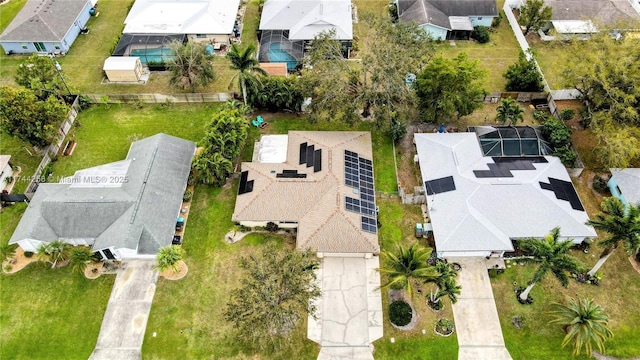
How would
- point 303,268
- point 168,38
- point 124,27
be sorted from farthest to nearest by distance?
1. point 124,27
2. point 168,38
3. point 303,268

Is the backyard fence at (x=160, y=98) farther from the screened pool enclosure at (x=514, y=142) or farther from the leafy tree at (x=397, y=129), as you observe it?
the screened pool enclosure at (x=514, y=142)

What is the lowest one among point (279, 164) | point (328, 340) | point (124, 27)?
point (328, 340)

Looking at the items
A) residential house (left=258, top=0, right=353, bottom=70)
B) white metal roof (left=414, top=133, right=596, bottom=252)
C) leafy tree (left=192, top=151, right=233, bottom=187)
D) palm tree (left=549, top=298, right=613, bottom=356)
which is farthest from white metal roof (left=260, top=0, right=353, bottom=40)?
palm tree (left=549, top=298, right=613, bottom=356)

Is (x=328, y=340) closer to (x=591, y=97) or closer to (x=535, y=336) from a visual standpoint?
(x=535, y=336)

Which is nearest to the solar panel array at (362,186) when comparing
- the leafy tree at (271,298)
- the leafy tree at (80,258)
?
the leafy tree at (271,298)

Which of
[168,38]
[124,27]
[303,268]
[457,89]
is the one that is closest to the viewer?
[303,268]

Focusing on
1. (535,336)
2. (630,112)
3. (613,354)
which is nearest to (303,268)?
(535,336)

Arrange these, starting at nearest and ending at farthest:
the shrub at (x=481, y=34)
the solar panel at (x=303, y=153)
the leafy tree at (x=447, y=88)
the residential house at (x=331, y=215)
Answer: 1. the residential house at (x=331, y=215)
2. the solar panel at (x=303, y=153)
3. the leafy tree at (x=447, y=88)
4. the shrub at (x=481, y=34)
